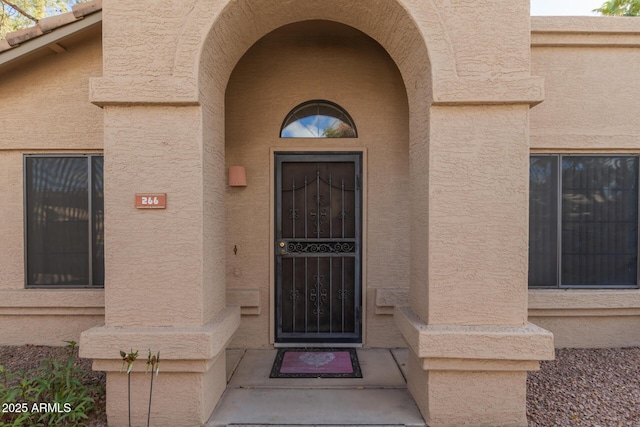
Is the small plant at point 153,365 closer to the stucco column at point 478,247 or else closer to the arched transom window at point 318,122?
the stucco column at point 478,247

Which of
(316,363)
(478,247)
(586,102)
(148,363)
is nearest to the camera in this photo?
(148,363)

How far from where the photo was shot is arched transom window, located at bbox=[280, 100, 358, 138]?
459 centimetres

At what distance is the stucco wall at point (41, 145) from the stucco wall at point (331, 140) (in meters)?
1.88

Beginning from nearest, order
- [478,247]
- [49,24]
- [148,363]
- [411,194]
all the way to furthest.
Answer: [148,363], [478,247], [411,194], [49,24]

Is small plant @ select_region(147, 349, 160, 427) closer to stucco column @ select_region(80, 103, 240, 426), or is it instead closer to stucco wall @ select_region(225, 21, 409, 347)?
stucco column @ select_region(80, 103, 240, 426)

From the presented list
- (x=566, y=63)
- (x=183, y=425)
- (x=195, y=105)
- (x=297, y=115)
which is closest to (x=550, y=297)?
(x=566, y=63)

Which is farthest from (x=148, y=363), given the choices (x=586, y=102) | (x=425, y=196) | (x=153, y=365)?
(x=586, y=102)

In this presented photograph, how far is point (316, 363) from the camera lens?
13.5ft

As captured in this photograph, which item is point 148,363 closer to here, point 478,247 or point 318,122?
point 478,247

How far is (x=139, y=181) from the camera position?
10.1ft

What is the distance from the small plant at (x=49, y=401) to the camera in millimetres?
2910

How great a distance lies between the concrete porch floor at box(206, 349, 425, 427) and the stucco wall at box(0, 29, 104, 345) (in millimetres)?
2349

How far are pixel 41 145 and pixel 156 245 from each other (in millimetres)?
2836

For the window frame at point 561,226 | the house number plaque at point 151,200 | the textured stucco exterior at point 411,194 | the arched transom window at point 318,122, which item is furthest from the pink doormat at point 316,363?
the arched transom window at point 318,122
